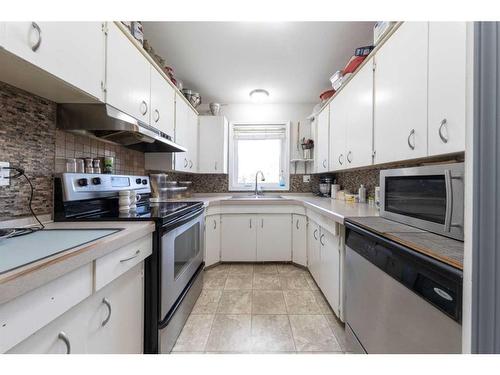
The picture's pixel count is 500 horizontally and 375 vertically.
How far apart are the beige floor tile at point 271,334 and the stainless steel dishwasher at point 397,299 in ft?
1.33

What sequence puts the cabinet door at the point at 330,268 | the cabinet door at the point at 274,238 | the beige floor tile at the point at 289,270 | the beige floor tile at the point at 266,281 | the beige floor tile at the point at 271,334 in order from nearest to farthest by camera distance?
the beige floor tile at the point at 271,334
the cabinet door at the point at 330,268
the beige floor tile at the point at 266,281
the beige floor tile at the point at 289,270
the cabinet door at the point at 274,238

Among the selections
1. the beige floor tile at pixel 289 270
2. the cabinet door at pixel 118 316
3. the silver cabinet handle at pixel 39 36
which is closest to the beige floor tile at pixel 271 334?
the cabinet door at pixel 118 316

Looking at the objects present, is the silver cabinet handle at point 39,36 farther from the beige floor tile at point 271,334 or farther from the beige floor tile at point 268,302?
the beige floor tile at point 268,302

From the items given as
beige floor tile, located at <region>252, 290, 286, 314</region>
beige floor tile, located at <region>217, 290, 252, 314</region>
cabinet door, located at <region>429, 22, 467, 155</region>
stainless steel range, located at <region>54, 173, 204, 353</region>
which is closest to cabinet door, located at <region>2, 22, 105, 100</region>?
stainless steel range, located at <region>54, 173, 204, 353</region>

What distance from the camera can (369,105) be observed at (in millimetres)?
1630

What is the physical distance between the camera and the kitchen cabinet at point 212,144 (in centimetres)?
308

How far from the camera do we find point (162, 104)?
1.96m

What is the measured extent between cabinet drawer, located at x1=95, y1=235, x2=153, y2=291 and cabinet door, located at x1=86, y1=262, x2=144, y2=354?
0.17ft

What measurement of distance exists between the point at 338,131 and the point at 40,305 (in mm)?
2398

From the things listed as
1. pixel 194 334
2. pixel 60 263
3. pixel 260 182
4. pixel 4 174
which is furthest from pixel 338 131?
pixel 4 174

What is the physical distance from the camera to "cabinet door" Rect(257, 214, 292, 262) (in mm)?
2805

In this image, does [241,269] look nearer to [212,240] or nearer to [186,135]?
[212,240]
